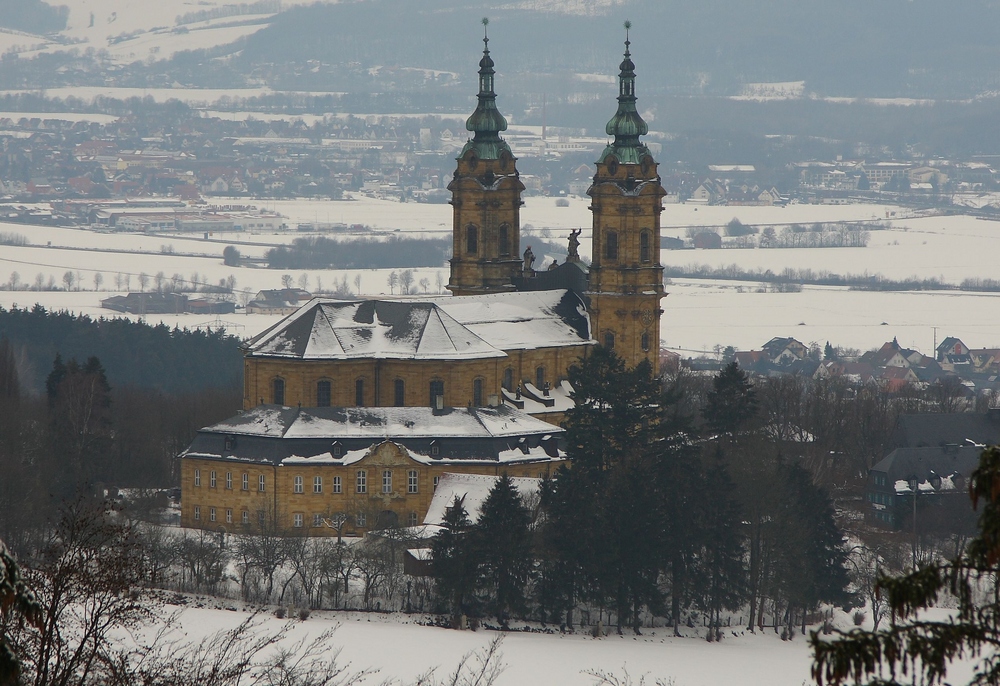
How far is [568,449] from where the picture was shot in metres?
74.6

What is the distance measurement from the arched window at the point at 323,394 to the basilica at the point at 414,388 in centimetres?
4

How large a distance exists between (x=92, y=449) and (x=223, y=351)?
44190 millimetres

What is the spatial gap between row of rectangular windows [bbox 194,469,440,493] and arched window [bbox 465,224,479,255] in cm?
1797

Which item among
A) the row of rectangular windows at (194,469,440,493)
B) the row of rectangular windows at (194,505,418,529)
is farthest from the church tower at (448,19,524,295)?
the row of rectangular windows at (194,505,418,529)

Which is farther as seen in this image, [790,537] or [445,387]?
[445,387]

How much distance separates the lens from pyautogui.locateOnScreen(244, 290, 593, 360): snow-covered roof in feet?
263

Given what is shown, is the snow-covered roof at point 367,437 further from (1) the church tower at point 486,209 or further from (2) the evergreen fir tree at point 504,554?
(1) the church tower at point 486,209

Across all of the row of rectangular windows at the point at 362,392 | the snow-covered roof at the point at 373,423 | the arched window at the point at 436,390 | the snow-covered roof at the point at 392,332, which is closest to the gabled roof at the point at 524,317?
the snow-covered roof at the point at 392,332

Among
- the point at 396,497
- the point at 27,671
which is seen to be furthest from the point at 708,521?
the point at 27,671

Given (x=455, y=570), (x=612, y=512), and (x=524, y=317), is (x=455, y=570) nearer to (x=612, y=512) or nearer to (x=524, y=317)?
(x=612, y=512)

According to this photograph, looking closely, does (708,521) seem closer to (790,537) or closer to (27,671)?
(790,537)

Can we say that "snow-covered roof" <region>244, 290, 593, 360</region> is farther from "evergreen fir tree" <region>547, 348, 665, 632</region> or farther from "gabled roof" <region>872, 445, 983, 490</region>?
"gabled roof" <region>872, 445, 983, 490</region>

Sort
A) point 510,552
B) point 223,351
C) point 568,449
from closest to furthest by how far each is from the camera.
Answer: point 510,552, point 568,449, point 223,351

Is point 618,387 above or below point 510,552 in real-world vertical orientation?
above
